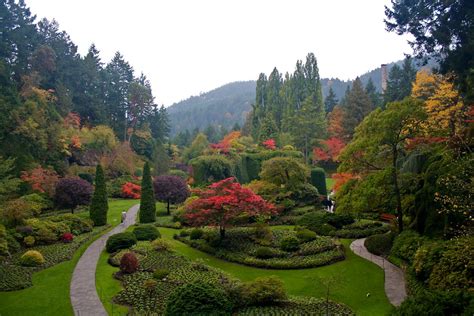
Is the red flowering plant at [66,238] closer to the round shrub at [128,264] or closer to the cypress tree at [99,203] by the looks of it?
the cypress tree at [99,203]

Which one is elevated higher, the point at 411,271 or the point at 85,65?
the point at 85,65

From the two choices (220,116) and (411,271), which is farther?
(220,116)

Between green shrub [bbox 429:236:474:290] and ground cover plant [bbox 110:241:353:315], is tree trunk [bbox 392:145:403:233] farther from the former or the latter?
ground cover plant [bbox 110:241:353:315]

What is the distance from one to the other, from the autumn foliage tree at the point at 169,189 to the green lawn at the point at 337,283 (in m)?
12.4

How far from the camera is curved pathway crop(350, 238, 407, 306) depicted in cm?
1483

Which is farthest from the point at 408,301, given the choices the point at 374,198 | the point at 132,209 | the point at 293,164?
the point at 132,209

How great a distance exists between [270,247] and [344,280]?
18.7 feet

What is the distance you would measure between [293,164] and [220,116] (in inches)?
5066

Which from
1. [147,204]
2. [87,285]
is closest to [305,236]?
[87,285]

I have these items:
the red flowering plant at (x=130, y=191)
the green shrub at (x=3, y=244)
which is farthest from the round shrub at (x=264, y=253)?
the red flowering plant at (x=130, y=191)

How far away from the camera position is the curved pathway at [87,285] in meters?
14.5

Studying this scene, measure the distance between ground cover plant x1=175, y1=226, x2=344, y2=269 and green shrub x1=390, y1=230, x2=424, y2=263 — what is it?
2.61 metres

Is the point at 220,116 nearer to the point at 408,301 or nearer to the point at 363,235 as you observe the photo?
the point at 363,235

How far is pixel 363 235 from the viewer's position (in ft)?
79.6
